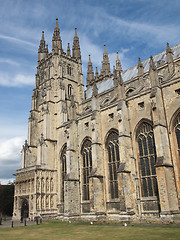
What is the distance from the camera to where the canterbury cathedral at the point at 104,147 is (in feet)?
66.5

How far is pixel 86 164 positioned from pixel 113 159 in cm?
470

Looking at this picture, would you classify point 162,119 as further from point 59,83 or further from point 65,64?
point 65,64

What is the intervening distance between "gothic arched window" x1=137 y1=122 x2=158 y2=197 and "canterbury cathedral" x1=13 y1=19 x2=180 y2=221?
3.5 inches

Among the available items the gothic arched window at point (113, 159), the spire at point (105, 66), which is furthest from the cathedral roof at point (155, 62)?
the gothic arched window at point (113, 159)

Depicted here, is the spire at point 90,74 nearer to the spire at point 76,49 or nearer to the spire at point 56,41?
the spire at point 76,49

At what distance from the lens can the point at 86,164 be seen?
2853 centimetres

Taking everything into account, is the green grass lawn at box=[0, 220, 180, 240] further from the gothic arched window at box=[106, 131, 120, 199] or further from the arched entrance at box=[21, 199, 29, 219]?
the arched entrance at box=[21, 199, 29, 219]

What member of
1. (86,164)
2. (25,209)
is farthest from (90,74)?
(25,209)

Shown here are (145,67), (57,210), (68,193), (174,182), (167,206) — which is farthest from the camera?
(145,67)

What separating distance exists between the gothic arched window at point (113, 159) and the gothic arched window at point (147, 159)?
10.0 ft

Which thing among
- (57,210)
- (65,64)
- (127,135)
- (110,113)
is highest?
(65,64)

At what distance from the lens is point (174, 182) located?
1894 cm

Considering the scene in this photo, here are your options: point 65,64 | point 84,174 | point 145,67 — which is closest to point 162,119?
point 84,174

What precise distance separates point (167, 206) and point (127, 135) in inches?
304
